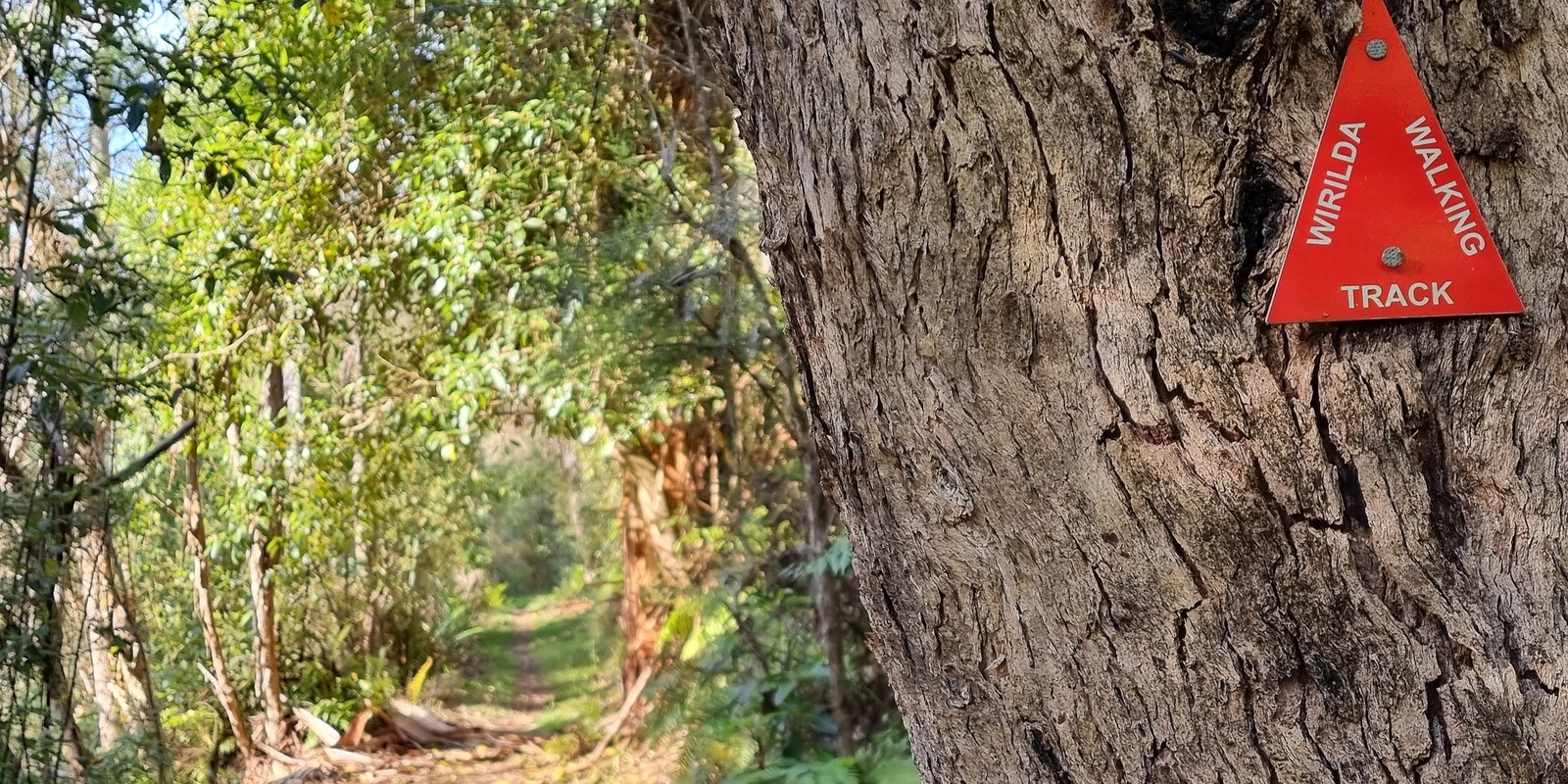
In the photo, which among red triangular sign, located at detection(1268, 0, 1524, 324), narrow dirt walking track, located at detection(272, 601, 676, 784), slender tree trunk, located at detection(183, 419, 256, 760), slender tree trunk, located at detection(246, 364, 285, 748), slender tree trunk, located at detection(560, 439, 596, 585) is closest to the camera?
red triangular sign, located at detection(1268, 0, 1524, 324)

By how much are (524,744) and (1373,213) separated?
8921 millimetres

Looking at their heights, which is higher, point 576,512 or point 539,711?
point 576,512

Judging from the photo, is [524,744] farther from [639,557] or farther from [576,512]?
[576,512]

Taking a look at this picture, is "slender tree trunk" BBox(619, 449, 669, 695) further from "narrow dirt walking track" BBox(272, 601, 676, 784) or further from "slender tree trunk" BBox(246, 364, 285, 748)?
"slender tree trunk" BBox(246, 364, 285, 748)

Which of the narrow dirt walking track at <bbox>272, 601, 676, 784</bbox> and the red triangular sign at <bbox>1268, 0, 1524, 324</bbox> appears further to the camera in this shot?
the narrow dirt walking track at <bbox>272, 601, 676, 784</bbox>

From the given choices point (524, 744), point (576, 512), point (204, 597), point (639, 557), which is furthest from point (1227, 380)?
point (576, 512)

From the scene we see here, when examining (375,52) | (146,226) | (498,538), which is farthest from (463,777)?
(498,538)

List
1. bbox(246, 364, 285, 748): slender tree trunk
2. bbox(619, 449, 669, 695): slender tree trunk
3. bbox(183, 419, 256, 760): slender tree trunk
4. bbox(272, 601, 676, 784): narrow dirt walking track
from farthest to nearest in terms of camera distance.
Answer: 1. bbox(619, 449, 669, 695): slender tree trunk
2. bbox(272, 601, 676, 784): narrow dirt walking track
3. bbox(183, 419, 256, 760): slender tree trunk
4. bbox(246, 364, 285, 748): slender tree trunk

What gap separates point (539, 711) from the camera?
1092 cm

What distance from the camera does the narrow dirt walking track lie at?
7.61 meters

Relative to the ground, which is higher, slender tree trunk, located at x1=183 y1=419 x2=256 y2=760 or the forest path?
slender tree trunk, located at x1=183 y1=419 x2=256 y2=760

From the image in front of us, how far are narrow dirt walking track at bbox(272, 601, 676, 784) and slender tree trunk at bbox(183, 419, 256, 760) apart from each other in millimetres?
586

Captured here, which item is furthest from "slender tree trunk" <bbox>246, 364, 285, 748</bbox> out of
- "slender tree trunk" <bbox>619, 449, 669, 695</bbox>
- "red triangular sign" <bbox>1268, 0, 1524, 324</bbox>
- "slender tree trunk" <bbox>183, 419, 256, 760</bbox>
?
"red triangular sign" <bbox>1268, 0, 1524, 324</bbox>

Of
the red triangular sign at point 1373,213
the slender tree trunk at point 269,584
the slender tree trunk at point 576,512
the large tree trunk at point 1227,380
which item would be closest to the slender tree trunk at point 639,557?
the slender tree trunk at point 269,584
